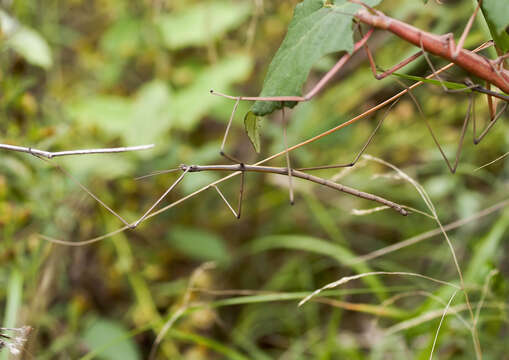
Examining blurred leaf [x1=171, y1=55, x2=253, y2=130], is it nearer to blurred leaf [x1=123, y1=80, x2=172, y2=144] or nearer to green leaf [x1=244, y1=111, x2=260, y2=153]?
blurred leaf [x1=123, y1=80, x2=172, y2=144]

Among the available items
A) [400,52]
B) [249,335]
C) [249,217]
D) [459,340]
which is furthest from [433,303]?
[400,52]

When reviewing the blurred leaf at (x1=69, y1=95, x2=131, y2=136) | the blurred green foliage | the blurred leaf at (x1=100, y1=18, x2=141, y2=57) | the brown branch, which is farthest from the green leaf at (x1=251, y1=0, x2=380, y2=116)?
the blurred leaf at (x1=100, y1=18, x2=141, y2=57)

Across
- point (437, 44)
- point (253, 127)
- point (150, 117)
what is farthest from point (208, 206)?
point (437, 44)

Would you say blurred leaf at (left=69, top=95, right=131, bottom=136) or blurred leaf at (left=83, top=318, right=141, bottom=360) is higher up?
Result: blurred leaf at (left=69, top=95, right=131, bottom=136)

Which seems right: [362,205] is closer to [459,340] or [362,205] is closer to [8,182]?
[459,340]

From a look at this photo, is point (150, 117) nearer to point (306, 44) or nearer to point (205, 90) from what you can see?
point (205, 90)

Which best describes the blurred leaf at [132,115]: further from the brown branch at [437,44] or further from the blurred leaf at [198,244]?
the brown branch at [437,44]
